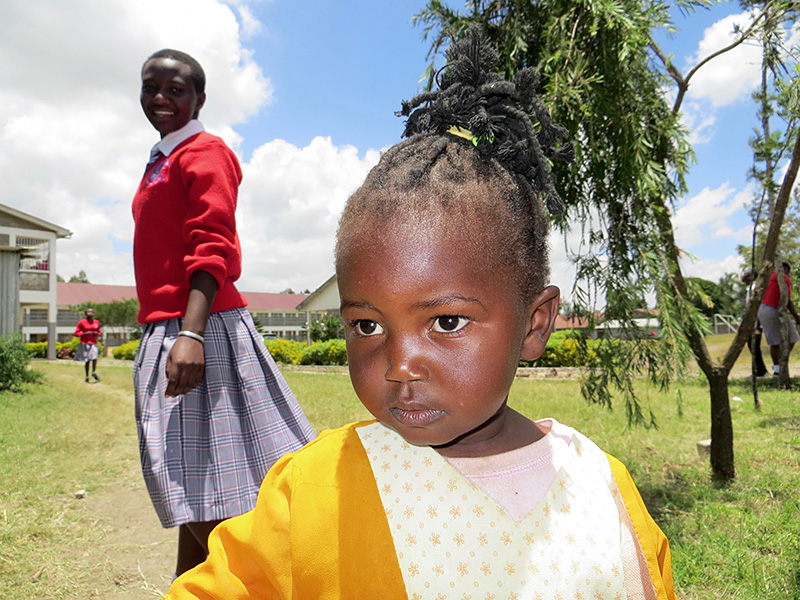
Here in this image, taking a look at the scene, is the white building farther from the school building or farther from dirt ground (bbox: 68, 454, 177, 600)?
dirt ground (bbox: 68, 454, 177, 600)

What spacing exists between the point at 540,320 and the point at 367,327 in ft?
1.43

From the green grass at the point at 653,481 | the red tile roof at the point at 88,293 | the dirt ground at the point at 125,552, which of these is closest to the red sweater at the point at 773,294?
the green grass at the point at 653,481

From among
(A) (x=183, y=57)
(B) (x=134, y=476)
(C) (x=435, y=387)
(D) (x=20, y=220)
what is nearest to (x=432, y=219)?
(C) (x=435, y=387)

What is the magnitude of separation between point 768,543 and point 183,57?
3772mm

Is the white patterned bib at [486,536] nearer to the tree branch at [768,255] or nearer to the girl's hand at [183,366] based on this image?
the girl's hand at [183,366]

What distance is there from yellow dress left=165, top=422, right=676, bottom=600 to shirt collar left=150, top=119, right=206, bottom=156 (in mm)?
1592

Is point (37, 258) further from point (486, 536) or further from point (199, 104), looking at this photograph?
point (486, 536)

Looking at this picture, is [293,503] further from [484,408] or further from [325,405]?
[325,405]

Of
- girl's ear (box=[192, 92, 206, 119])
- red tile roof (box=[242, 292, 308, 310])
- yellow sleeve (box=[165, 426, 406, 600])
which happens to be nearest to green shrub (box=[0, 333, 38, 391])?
girl's ear (box=[192, 92, 206, 119])

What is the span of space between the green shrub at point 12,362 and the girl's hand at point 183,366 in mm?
11303

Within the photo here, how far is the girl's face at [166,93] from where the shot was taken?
216 cm

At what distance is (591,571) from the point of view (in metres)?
1.08

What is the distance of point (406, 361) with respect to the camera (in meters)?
0.98

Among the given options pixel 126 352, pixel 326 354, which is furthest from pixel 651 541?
pixel 126 352
